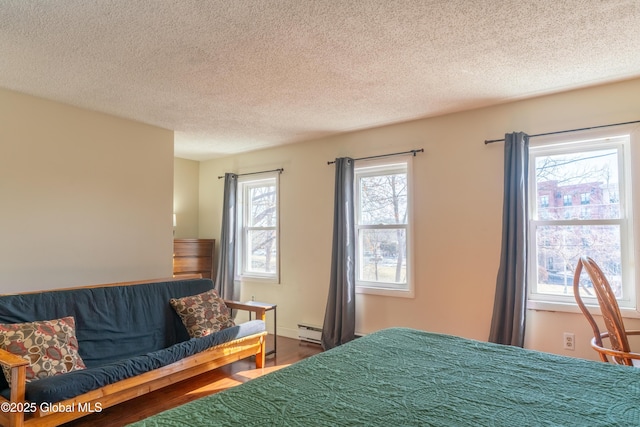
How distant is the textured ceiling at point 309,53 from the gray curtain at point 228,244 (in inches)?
67.9

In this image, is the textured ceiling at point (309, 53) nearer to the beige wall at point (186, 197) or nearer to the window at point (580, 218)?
the window at point (580, 218)

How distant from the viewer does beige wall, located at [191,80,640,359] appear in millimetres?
3115

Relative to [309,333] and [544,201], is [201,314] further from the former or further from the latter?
[544,201]

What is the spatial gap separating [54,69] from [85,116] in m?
0.92

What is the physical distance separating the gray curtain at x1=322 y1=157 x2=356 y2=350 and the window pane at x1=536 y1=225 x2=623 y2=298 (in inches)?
69.6

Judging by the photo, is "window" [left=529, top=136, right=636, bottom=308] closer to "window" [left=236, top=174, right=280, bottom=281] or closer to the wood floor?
the wood floor

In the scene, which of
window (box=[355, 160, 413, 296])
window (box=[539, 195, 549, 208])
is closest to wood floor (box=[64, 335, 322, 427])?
window (box=[355, 160, 413, 296])

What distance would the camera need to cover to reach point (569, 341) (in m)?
3.05

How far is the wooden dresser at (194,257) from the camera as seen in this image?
16.0ft

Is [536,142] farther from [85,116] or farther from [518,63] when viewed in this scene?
[85,116]

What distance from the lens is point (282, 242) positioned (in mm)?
4906

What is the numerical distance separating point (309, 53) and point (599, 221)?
255 centimetres

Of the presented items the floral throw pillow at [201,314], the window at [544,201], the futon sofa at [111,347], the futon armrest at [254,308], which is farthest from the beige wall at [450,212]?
the floral throw pillow at [201,314]

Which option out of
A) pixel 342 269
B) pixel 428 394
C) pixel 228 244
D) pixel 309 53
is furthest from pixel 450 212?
pixel 228 244
